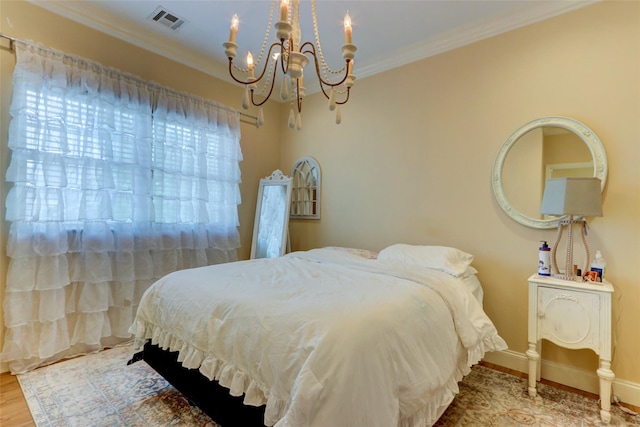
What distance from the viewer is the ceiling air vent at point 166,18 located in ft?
8.04

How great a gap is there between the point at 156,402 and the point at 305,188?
263 cm

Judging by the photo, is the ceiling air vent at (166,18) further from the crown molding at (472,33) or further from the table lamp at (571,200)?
the table lamp at (571,200)

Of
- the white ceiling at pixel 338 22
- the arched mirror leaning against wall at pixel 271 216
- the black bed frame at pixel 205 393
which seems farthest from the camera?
the arched mirror leaning against wall at pixel 271 216

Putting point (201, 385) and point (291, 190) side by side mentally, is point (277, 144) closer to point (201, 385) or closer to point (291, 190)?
point (291, 190)

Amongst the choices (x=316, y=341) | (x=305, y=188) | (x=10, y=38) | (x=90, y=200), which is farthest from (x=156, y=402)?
(x=10, y=38)

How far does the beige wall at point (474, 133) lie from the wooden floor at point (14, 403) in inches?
7.2

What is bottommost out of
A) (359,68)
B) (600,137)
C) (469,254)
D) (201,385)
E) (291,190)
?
(201,385)

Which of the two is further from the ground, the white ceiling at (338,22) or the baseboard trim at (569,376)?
the white ceiling at (338,22)

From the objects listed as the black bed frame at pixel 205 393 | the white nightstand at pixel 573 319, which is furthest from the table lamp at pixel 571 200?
the black bed frame at pixel 205 393

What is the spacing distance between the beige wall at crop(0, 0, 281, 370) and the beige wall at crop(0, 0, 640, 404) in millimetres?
11

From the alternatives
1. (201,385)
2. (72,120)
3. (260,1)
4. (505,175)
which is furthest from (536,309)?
(72,120)

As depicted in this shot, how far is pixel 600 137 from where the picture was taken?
6.75 ft

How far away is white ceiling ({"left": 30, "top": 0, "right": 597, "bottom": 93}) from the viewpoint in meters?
2.30

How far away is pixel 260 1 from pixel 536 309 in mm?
3013
